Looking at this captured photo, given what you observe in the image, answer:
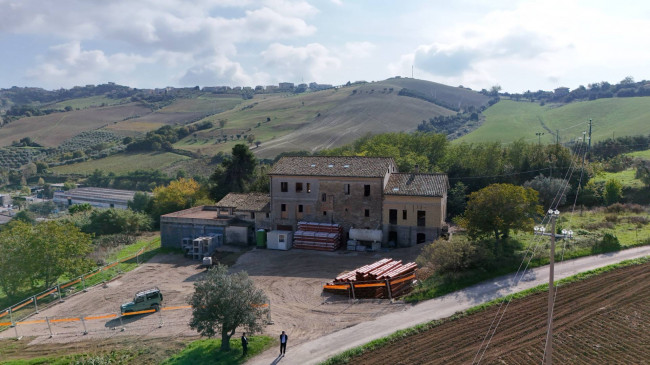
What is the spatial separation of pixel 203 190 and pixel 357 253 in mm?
31255

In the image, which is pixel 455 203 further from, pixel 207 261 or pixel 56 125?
pixel 56 125

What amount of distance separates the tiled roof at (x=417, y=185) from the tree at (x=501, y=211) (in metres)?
5.90

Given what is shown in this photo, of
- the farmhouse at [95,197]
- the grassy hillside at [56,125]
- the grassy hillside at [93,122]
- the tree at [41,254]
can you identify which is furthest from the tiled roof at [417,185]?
the grassy hillside at [56,125]

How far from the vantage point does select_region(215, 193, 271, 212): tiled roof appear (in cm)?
4650

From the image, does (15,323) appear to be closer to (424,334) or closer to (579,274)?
(424,334)

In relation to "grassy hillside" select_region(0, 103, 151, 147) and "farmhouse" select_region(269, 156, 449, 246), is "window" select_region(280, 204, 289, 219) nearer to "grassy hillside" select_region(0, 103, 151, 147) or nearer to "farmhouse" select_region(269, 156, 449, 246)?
"farmhouse" select_region(269, 156, 449, 246)

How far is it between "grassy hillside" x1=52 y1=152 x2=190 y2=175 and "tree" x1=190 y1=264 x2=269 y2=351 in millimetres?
94827

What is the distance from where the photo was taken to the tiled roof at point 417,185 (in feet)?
134

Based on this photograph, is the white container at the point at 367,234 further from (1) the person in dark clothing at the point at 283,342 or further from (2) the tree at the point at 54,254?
(2) the tree at the point at 54,254

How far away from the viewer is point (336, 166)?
4484cm

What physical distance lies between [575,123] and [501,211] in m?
97.9

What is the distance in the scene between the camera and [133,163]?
116875mm

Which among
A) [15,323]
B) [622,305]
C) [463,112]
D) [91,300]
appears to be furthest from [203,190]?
[463,112]

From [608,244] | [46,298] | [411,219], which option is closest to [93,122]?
[46,298]
